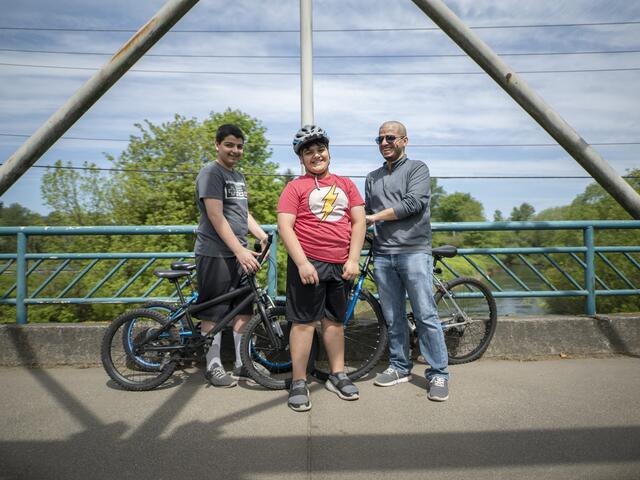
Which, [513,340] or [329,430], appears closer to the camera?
[329,430]

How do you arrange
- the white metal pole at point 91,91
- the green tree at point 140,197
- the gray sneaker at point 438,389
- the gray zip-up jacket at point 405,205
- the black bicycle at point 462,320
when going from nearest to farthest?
the white metal pole at point 91,91 → the gray sneaker at point 438,389 → the gray zip-up jacket at point 405,205 → the black bicycle at point 462,320 → the green tree at point 140,197

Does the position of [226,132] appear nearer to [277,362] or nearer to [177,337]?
[177,337]

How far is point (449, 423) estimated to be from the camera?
294 centimetres

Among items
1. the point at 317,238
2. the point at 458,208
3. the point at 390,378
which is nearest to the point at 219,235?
the point at 317,238

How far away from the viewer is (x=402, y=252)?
3592mm

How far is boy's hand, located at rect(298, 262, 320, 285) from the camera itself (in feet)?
10.6

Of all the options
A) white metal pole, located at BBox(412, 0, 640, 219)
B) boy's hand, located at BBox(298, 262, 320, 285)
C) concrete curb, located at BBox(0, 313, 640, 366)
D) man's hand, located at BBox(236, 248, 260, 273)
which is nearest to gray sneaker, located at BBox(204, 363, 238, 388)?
concrete curb, located at BBox(0, 313, 640, 366)

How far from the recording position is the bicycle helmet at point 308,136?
3387 mm

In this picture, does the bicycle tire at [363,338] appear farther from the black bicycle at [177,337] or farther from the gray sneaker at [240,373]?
the gray sneaker at [240,373]

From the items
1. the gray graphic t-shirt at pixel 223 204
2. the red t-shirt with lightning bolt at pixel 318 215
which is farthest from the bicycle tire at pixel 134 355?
the red t-shirt with lightning bolt at pixel 318 215

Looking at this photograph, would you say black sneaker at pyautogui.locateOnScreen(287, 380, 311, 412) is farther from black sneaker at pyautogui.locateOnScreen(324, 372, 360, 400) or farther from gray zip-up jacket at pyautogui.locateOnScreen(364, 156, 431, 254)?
gray zip-up jacket at pyautogui.locateOnScreen(364, 156, 431, 254)

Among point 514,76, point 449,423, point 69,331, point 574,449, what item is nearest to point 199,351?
point 69,331

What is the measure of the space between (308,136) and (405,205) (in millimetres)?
866

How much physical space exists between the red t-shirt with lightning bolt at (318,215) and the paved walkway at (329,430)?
1.08 metres
